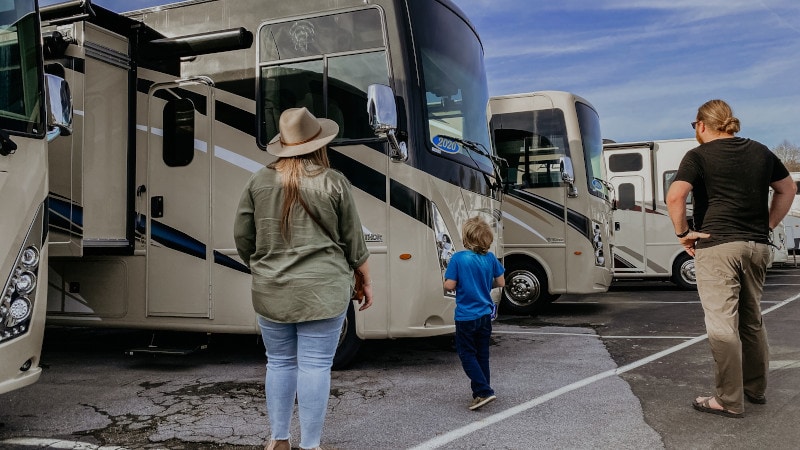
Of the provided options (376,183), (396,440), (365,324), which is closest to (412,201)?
(376,183)

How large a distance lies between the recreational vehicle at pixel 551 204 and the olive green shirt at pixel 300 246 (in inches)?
250

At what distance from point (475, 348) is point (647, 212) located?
30.6ft

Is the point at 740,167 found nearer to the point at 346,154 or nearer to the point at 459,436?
the point at 459,436

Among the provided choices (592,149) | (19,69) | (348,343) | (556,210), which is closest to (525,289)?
(556,210)

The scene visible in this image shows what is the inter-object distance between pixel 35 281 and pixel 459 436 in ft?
8.22

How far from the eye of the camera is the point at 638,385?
498 centimetres

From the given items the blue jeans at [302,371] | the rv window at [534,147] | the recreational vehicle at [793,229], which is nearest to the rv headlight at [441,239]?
the blue jeans at [302,371]

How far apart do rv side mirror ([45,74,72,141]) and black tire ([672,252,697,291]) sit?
36.9 ft

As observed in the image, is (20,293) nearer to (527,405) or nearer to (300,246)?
(300,246)

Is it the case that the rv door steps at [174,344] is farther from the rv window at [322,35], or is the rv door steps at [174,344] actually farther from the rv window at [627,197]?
the rv window at [627,197]

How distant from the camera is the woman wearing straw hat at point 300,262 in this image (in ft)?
10.0

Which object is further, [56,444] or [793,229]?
[793,229]

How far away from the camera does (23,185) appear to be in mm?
3578

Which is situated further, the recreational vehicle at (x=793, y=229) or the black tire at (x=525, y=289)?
the recreational vehicle at (x=793, y=229)
